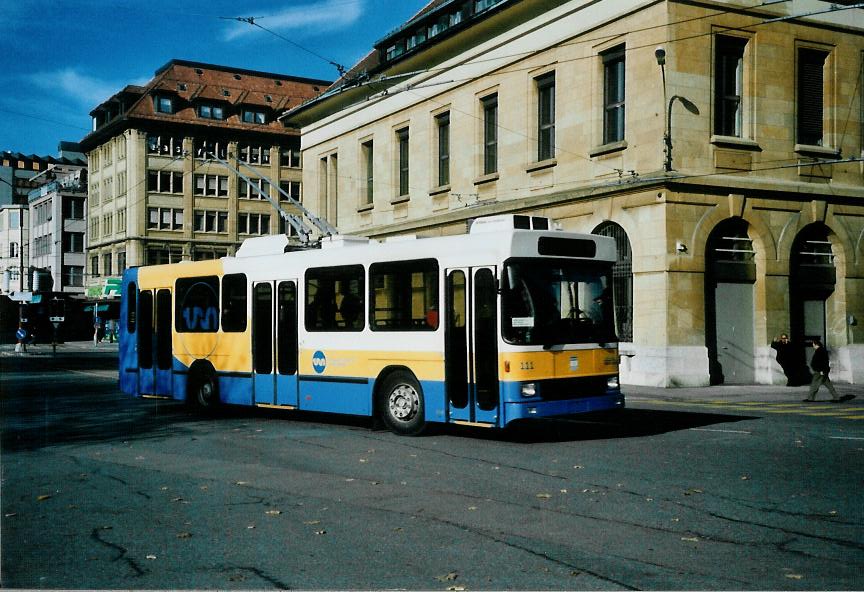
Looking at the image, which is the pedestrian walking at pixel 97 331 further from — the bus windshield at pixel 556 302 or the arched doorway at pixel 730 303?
the bus windshield at pixel 556 302

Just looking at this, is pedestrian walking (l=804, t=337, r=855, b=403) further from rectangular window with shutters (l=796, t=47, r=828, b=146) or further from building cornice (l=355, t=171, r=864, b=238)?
rectangular window with shutters (l=796, t=47, r=828, b=146)

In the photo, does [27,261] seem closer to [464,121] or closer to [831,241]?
[464,121]

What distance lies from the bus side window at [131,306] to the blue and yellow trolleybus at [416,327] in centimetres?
216

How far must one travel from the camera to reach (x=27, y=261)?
3516 inches

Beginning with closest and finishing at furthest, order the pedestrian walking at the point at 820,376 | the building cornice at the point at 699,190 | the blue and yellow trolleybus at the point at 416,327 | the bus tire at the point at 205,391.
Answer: the blue and yellow trolleybus at the point at 416,327, the bus tire at the point at 205,391, the pedestrian walking at the point at 820,376, the building cornice at the point at 699,190

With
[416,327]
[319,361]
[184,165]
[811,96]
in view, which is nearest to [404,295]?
[416,327]

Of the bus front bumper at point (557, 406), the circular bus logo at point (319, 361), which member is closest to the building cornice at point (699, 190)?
the circular bus logo at point (319, 361)

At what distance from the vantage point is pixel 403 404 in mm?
14273

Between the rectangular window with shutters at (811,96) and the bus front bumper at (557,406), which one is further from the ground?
the rectangular window with shutters at (811,96)

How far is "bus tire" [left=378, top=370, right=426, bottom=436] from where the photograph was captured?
1403 cm

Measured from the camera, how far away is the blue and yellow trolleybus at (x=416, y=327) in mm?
12867

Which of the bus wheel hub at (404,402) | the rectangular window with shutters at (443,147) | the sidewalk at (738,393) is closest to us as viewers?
the bus wheel hub at (404,402)

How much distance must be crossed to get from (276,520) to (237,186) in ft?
240

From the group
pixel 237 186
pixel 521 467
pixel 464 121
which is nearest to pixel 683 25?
pixel 464 121
